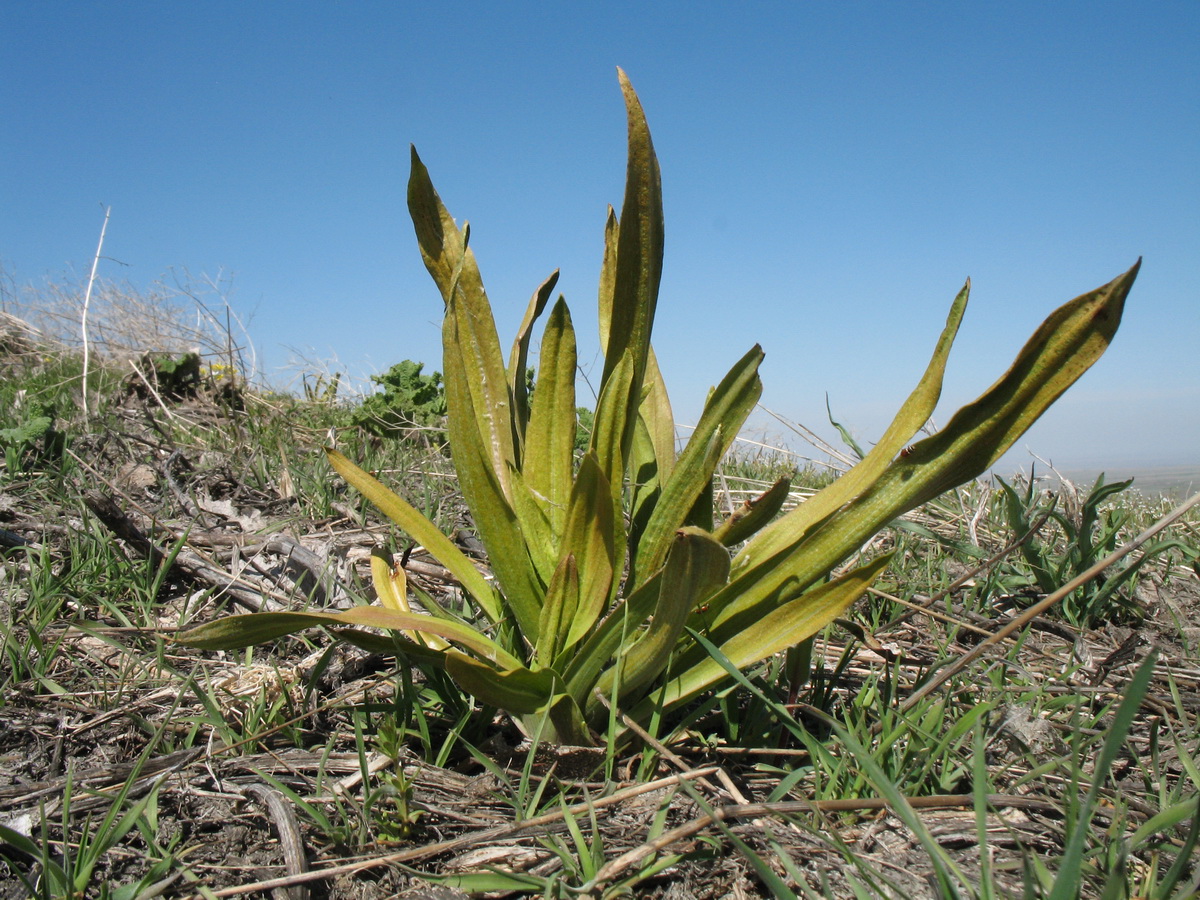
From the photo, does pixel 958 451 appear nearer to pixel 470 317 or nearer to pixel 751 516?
pixel 751 516

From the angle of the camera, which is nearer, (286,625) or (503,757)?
(286,625)

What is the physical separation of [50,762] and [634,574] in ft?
3.54

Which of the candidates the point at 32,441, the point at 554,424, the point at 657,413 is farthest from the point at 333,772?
the point at 32,441

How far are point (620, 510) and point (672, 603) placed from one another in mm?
242

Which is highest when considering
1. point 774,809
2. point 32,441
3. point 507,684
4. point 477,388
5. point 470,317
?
point 32,441

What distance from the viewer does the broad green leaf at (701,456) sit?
1316 mm

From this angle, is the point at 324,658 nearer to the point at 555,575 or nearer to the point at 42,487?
the point at 555,575

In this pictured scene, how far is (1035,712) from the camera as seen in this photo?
4.83 ft

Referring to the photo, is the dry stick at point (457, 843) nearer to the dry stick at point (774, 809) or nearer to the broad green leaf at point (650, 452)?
the dry stick at point (774, 809)

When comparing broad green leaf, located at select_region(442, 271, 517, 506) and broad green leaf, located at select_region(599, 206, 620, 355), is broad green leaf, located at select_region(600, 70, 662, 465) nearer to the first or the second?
broad green leaf, located at select_region(599, 206, 620, 355)

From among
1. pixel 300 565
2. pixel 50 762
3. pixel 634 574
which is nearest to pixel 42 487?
pixel 300 565

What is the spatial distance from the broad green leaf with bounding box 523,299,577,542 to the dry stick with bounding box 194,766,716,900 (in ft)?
1.48

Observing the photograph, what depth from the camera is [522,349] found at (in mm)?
1524

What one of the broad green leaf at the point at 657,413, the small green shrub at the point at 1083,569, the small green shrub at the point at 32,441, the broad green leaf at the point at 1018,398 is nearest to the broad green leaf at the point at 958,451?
the broad green leaf at the point at 1018,398
